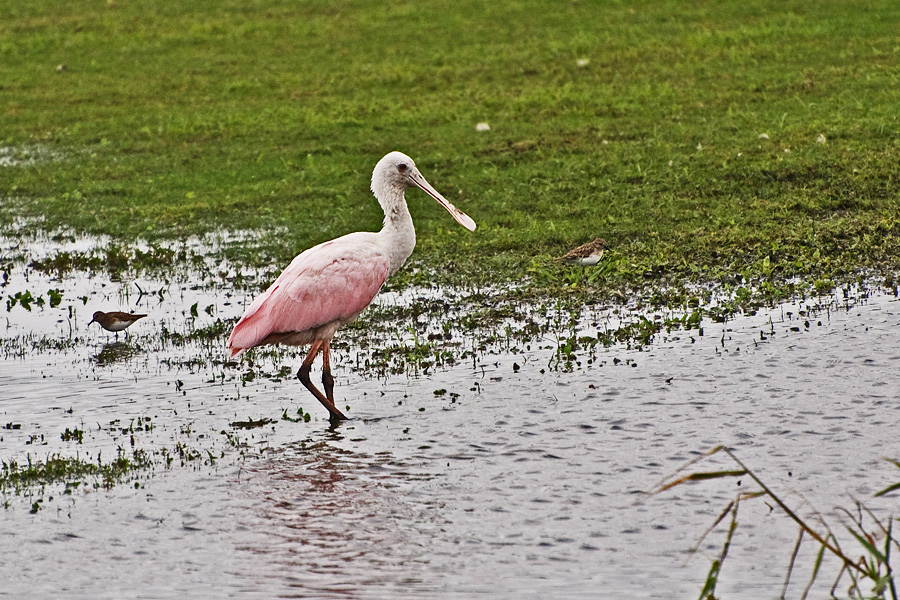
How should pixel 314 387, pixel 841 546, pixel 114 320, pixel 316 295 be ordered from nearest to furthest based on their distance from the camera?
pixel 841 546 → pixel 314 387 → pixel 316 295 → pixel 114 320

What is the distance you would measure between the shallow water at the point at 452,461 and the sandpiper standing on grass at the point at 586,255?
1.67 metres

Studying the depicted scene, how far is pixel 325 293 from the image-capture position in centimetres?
855

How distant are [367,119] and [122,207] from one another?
4808 millimetres

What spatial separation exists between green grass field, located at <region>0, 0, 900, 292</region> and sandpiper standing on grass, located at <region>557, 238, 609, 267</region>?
0.16 metres

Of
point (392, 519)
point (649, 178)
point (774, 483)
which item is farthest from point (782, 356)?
point (649, 178)

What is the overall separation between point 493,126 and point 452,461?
10861 mm

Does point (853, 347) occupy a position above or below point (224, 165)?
below

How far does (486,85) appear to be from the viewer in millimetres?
20578

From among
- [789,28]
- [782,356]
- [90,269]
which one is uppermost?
[789,28]

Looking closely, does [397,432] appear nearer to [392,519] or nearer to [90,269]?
[392,519]

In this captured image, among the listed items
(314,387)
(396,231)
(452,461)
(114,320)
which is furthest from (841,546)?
(114,320)

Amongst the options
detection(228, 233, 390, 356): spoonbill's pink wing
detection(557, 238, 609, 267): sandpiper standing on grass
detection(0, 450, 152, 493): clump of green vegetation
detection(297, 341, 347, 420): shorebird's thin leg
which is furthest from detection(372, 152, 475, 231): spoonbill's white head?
detection(0, 450, 152, 493): clump of green vegetation

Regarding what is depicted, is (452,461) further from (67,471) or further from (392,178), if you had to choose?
(392,178)

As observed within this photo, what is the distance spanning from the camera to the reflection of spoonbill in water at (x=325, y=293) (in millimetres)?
8516
